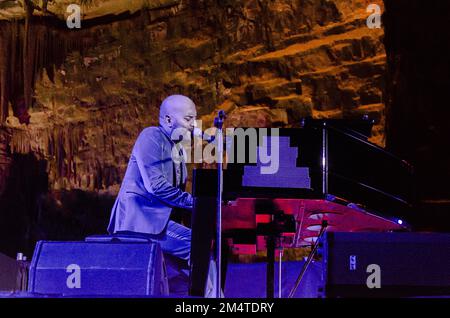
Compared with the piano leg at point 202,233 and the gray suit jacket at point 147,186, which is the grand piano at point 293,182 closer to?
the piano leg at point 202,233

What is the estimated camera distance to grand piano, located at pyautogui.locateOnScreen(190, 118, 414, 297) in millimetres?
3117

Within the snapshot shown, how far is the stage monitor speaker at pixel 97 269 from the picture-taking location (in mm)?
2984

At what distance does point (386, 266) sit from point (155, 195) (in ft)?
4.63

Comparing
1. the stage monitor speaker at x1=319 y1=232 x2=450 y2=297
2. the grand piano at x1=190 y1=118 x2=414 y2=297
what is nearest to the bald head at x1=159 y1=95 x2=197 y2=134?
the grand piano at x1=190 y1=118 x2=414 y2=297

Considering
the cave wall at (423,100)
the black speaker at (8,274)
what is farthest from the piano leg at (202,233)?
the cave wall at (423,100)

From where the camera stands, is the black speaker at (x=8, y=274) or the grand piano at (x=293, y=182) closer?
the grand piano at (x=293, y=182)

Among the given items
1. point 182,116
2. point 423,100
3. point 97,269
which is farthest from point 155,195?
point 423,100

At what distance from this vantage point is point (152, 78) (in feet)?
22.3

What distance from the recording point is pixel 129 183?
405 cm

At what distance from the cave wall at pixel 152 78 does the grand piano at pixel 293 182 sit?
1.80 meters

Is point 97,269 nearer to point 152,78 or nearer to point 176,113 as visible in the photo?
point 176,113

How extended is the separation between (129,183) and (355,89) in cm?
228
